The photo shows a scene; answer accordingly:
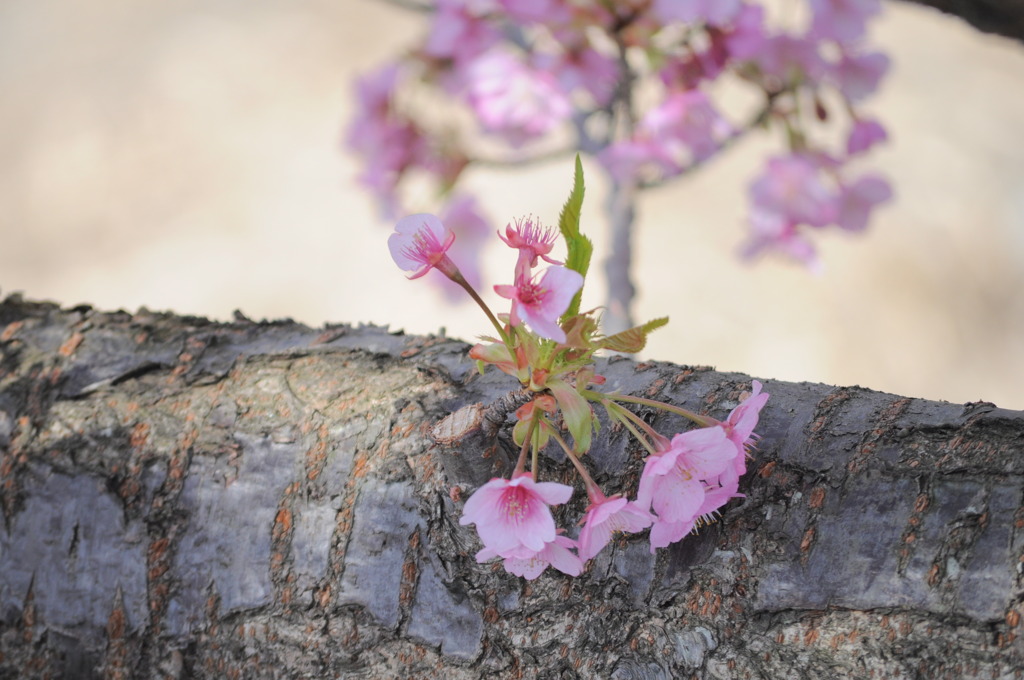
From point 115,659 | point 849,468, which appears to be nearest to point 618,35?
point 849,468

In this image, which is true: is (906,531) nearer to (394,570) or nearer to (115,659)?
(394,570)

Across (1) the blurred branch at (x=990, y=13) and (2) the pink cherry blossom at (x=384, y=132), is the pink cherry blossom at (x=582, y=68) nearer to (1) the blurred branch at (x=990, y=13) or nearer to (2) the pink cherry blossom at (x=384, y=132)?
(2) the pink cherry blossom at (x=384, y=132)

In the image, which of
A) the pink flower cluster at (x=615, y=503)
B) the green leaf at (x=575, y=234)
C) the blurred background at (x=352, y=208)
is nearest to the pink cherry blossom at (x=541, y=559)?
the pink flower cluster at (x=615, y=503)

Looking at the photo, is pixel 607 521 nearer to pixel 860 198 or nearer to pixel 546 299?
pixel 546 299

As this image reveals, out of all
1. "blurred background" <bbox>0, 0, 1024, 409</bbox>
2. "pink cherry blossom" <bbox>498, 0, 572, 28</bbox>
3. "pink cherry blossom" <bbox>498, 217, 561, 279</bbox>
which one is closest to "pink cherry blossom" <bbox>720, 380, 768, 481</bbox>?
"pink cherry blossom" <bbox>498, 217, 561, 279</bbox>

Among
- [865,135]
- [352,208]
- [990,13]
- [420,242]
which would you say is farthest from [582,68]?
[352,208]

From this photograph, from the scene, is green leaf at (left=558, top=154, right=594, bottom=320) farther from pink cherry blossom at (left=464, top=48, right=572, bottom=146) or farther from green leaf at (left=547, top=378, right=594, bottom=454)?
pink cherry blossom at (left=464, top=48, right=572, bottom=146)
